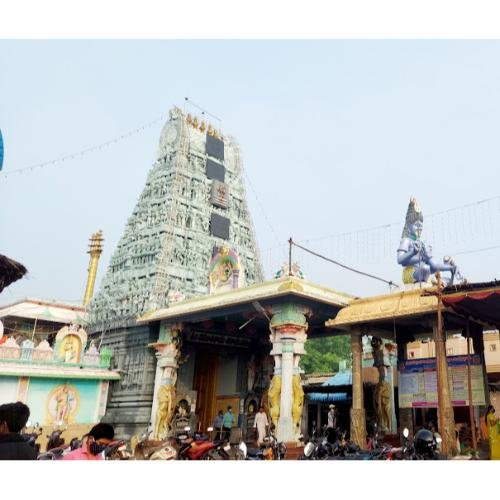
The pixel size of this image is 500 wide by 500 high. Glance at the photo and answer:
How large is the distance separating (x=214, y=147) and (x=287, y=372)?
17.2 meters

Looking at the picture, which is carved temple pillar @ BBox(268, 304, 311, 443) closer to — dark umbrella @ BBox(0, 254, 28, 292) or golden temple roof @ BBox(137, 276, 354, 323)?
golden temple roof @ BBox(137, 276, 354, 323)

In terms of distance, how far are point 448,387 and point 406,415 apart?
16.5 ft

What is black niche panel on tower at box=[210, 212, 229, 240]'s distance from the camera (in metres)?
26.1

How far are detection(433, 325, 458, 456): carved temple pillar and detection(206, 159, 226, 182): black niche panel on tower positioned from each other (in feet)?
59.3

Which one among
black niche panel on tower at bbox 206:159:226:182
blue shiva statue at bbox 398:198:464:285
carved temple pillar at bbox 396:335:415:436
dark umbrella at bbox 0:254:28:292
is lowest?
carved temple pillar at bbox 396:335:415:436

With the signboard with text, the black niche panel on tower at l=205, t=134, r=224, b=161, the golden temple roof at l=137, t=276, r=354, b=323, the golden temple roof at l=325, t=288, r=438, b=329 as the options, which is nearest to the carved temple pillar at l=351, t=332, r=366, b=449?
the golden temple roof at l=325, t=288, r=438, b=329

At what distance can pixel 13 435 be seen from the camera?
4.36 metres

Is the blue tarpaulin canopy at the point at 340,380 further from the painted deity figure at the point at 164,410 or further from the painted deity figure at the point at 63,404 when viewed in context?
the painted deity figure at the point at 63,404

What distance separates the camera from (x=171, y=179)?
25.6 meters

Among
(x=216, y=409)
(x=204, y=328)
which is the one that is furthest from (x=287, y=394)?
(x=216, y=409)

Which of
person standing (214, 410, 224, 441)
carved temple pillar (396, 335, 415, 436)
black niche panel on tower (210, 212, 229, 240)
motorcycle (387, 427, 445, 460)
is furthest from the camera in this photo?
black niche panel on tower (210, 212, 229, 240)

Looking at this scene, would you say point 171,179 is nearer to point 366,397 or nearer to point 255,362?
point 255,362

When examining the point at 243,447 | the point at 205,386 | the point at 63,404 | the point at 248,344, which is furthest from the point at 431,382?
the point at 63,404

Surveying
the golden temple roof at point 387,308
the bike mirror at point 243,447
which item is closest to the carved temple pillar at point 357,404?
the golden temple roof at point 387,308
